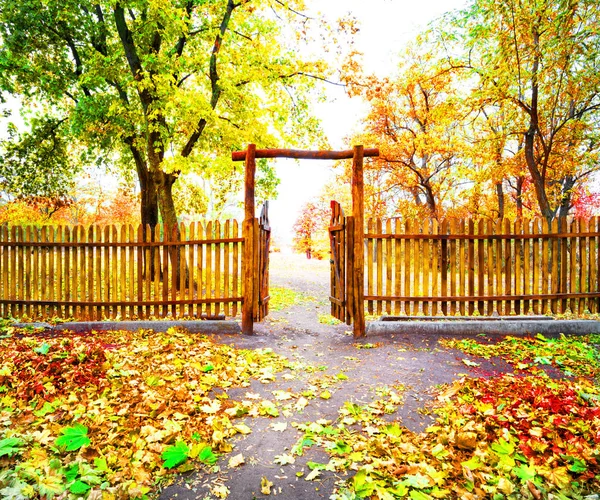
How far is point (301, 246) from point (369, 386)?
33.0 meters

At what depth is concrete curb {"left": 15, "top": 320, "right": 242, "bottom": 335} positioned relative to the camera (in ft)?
22.9

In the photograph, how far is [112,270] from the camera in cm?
738

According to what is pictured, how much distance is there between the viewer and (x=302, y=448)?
3.20 m

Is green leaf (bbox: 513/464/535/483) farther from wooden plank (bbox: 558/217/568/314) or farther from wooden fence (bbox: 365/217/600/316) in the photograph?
wooden plank (bbox: 558/217/568/314)

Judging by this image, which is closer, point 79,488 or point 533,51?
point 79,488

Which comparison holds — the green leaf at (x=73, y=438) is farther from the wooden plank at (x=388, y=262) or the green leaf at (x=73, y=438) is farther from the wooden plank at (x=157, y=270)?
the wooden plank at (x=388, y=262)

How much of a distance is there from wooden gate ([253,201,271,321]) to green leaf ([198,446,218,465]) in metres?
4.08

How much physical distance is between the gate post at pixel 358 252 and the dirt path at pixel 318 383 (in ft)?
1.34

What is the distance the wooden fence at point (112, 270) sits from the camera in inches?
284

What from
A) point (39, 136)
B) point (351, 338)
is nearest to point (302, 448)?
point (351, 338)

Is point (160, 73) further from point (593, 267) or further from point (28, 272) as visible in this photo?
point (593, 267)

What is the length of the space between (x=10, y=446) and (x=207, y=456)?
1.64 meters

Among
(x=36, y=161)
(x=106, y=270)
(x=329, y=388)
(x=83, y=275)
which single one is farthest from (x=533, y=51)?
(x=36, y=161)

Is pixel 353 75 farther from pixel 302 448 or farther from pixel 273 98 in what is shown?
pixel 302 448
